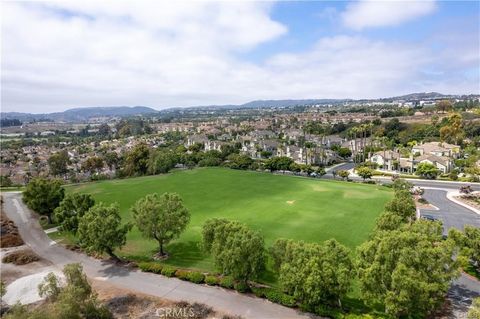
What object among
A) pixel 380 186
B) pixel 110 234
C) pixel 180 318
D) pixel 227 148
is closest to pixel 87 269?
pixel 110 234

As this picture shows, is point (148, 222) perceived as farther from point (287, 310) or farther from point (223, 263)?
point (287, 310)

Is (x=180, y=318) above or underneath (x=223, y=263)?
underneath

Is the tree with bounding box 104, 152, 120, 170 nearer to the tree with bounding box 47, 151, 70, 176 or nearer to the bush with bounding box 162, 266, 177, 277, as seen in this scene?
the tree with bounding box 47, 151, 70, 176

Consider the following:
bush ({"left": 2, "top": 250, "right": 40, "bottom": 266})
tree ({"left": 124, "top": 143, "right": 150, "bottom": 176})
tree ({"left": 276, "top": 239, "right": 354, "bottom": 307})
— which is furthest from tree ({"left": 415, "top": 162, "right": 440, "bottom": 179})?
bush ({"left": 2, "top": 250, "right": 40, "bottom": 266})

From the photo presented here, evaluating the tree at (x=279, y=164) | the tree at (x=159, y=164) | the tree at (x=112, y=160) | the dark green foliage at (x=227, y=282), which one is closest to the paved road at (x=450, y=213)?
the dark green foliage at (x=227, y=282)

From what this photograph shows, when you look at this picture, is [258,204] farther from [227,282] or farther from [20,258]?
[20,258]

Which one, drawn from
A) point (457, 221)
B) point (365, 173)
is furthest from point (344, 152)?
point (457, 221)

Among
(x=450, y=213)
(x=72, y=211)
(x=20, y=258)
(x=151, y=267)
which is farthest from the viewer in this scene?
(x=450, y=213)
